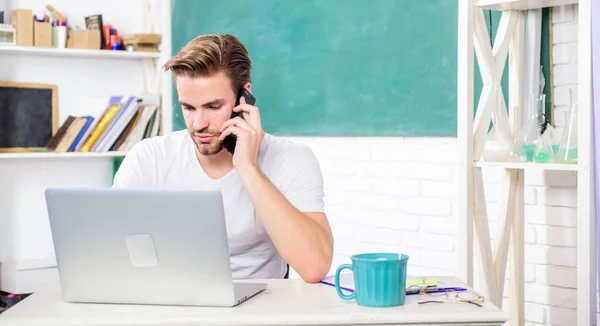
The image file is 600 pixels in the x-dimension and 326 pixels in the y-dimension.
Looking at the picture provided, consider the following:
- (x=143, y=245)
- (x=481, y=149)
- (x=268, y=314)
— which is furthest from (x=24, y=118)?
(x=268, y=314)

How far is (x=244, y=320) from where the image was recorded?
1585 millimetres

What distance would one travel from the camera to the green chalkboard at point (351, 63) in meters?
3.17

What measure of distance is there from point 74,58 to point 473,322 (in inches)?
144

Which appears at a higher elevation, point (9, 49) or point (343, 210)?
point (9, 49)

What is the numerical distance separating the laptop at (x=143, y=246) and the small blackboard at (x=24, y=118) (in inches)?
117

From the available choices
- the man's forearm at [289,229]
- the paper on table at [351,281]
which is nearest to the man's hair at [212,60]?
the man's forearm at [289,229]

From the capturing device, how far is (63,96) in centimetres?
473

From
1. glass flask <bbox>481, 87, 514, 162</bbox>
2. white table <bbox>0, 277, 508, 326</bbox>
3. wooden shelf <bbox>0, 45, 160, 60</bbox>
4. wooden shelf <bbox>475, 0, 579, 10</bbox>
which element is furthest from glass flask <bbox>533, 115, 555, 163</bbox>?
wooden shelf <bbox>0, 45, 160, 60</bbox>

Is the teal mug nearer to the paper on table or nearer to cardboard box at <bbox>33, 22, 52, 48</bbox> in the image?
the paper on table

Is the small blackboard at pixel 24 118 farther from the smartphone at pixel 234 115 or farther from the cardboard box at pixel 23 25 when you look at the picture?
the smartphone at pixel 234 115

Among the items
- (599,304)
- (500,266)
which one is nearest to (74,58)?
(500,266)

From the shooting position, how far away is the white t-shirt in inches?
90.0

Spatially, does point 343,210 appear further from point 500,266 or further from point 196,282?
point 196,282

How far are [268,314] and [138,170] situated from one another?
35.8 inches
